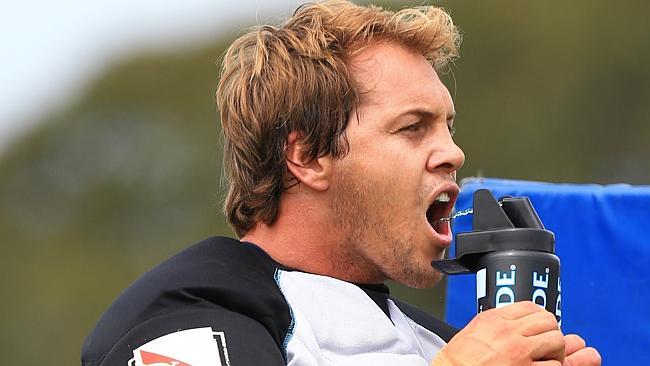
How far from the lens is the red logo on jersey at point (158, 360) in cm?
309

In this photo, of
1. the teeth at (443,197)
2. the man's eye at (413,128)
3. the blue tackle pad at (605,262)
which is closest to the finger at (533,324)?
the teeth at (443,197)

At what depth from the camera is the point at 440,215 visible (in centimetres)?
369

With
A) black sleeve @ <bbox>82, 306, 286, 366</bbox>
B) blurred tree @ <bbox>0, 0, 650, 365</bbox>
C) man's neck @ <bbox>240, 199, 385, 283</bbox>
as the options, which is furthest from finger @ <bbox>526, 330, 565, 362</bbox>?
blurred tree @ <bbox>0, 0, 650, 365</bbox>

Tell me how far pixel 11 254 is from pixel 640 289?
13.5 metres

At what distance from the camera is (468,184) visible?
4.72m

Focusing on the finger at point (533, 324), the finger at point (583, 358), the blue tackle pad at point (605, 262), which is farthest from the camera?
the blue tackle pad at point (605, 262)

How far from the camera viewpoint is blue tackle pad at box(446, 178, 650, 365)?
4.38 meters

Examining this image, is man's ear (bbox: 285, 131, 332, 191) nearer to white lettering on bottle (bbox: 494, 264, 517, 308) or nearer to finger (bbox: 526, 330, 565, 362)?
white lettering on bottle (bbox: 494, 264, 517, 308)

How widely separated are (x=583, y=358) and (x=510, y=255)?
442 mm

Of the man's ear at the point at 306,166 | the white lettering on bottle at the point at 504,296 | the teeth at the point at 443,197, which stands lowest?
the white lettering on bottle at the point at 504,296

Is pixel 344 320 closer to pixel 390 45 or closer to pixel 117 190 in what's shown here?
pixel 390 45

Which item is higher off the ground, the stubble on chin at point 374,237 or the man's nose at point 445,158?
the man's nose at point 445,158

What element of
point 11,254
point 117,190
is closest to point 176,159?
point 117,190

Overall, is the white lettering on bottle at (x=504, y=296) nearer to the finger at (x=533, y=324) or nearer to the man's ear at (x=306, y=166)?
the finger at (x=533, y=324)
